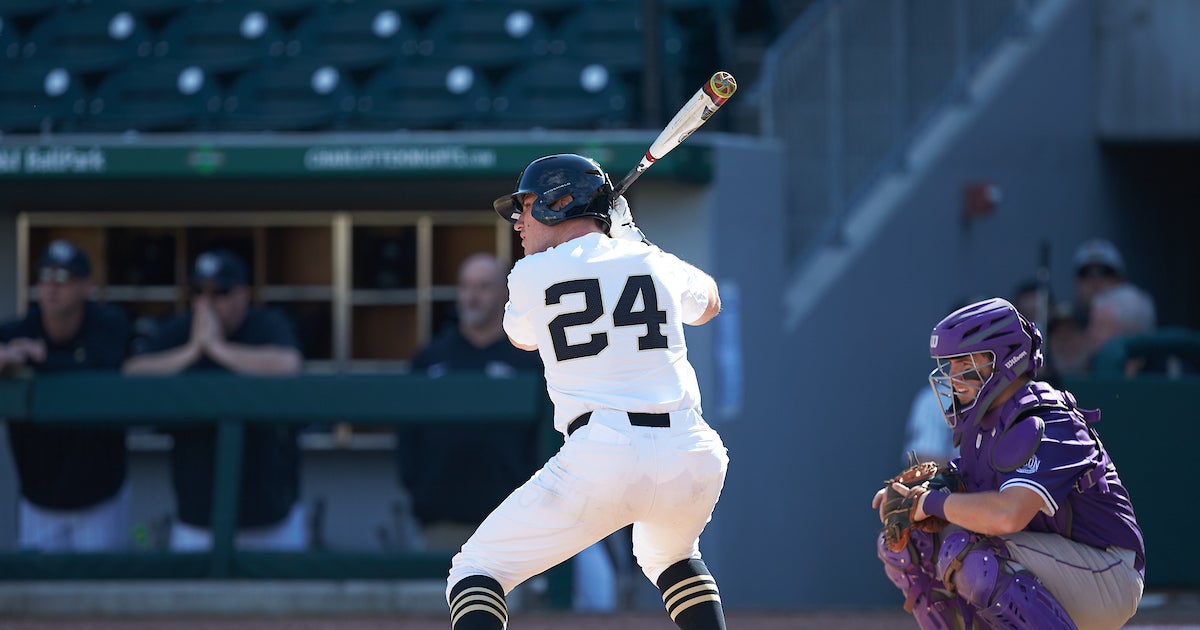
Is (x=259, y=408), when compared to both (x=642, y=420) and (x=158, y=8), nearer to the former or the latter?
(x=642, y=420)

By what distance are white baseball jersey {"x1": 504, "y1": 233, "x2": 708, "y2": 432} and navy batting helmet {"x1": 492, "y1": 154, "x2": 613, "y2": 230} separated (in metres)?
0.10

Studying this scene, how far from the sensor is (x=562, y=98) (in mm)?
9188

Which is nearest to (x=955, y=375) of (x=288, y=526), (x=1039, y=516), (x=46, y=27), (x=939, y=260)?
(x=1039, y=516)

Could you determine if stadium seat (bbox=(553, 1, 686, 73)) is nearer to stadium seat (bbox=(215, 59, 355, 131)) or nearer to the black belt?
stadium seat (bbox=(215, 59, 355, 131))

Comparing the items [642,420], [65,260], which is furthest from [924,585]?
[65,260]

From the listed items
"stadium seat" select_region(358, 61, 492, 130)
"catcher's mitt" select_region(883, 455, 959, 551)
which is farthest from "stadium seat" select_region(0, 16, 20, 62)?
"catcher's mitt" select_region(883, 455, 959, 551)

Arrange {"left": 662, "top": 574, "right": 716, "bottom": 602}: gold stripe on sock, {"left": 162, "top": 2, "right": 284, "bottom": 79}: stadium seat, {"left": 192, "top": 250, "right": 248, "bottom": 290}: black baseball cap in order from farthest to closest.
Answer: {"left": 162, "top": 2, "right": 284, "bottom": 79}: stadium seat < {"left": 192, "top": 250, "right": 248, "bottom": 290}: black baseball cap < {"left": 662, "top": 574, "right": 716, "bottom": 602}: gold stripe on sock

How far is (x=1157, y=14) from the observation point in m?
11.4

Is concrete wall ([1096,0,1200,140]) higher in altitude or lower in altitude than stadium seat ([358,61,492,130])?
higher

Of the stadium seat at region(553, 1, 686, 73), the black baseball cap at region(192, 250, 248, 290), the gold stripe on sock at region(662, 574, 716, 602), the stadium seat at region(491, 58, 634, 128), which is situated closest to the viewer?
the gold stripe on sock at region(662, 574, 716, 602)

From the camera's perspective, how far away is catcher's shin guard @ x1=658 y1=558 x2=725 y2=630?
4.19 m

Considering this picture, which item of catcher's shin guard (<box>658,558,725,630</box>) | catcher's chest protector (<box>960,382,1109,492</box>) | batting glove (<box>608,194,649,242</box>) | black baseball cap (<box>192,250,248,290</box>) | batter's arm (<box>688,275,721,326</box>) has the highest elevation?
batting glove (<box>608,194,649,242</box>)

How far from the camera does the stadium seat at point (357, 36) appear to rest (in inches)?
381

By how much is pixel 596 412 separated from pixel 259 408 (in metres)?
2.91
